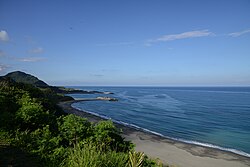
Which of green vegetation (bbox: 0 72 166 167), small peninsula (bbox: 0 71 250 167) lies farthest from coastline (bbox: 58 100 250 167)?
green vegetation (bbox: 0 72 166 167)

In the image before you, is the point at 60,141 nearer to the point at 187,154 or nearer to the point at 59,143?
the point at 59,143

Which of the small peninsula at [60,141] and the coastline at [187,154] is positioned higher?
the small peninsula at [60,141]

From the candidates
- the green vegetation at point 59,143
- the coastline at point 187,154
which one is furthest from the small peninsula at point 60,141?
the coastline at point 187,154

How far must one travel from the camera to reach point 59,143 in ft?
25.4

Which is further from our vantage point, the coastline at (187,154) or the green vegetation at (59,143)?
the coastline at (187,154)

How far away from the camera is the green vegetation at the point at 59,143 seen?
5338mm

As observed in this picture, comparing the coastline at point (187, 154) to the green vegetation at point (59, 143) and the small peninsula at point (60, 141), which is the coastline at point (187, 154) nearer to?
the small peninsula at point (60, 141)

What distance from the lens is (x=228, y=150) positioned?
2189 cm

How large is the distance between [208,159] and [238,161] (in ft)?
8.59

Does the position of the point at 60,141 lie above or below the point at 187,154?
above

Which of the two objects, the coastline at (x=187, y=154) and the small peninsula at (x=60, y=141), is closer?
the small peninsula at (x=60, y=141)

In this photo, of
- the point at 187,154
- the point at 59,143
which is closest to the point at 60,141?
the point at 59,143

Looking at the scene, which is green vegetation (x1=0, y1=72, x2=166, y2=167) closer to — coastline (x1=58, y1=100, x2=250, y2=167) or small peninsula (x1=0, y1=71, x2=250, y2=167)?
small peninsula (x1=0, y1=71, x2=250, y2=167)

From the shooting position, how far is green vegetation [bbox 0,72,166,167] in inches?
210
